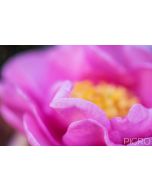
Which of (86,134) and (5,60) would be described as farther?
(5,60)

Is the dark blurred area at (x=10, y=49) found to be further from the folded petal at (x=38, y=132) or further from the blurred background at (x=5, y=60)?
the folded petal at (x=38, y=132)

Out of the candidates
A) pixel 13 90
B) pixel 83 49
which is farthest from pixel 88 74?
pixel 13 90

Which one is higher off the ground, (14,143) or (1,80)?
(1,80)

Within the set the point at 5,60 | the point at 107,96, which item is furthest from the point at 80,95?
the point at 5,60

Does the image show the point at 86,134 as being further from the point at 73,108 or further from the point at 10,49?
the point at 10,49

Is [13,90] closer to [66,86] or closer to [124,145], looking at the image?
[66,86]

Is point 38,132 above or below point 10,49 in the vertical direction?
below

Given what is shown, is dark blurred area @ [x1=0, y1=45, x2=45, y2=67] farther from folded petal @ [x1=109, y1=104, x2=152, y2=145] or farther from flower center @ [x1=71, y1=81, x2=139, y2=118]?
folded petal @ [x1=109, y1=104, x2=152, y2=145]
